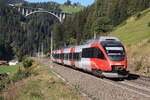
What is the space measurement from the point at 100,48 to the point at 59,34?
141m

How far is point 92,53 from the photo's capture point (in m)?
27.3

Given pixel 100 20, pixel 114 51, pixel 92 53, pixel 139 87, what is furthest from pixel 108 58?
pixel 100 20

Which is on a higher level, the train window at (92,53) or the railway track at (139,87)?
the train window at (92,53)

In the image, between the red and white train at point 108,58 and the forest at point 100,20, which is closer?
the red and white train at point 108,58

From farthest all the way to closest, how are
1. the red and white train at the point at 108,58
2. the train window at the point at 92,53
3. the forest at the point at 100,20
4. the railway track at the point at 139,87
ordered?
the forest at the point at 100,20 → the train window at the point at 92,53 → the red and white train at the point at 108,58 → the railway track at the point at 139,87

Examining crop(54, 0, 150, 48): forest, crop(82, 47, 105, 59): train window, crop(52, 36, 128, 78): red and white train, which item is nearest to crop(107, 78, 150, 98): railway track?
crop(52, 36, 128, 78): red and white train

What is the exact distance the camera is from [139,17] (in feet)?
302

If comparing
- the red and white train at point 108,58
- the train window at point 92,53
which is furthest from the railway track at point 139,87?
the train window at point 92,53

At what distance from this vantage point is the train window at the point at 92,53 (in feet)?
81.0

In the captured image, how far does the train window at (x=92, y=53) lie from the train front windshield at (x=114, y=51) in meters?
0.63

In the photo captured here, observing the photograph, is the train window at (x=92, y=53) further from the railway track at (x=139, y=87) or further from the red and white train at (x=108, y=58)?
the railway track at (x=139, y=87)

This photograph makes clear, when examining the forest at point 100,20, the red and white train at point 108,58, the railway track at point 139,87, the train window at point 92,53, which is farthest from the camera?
the forest at point 100,20

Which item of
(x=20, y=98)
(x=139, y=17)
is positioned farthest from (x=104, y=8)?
(x=20, y=98)

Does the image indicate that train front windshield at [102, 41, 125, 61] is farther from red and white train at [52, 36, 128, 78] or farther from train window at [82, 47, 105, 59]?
train window at [82, 47, 105, 59]
